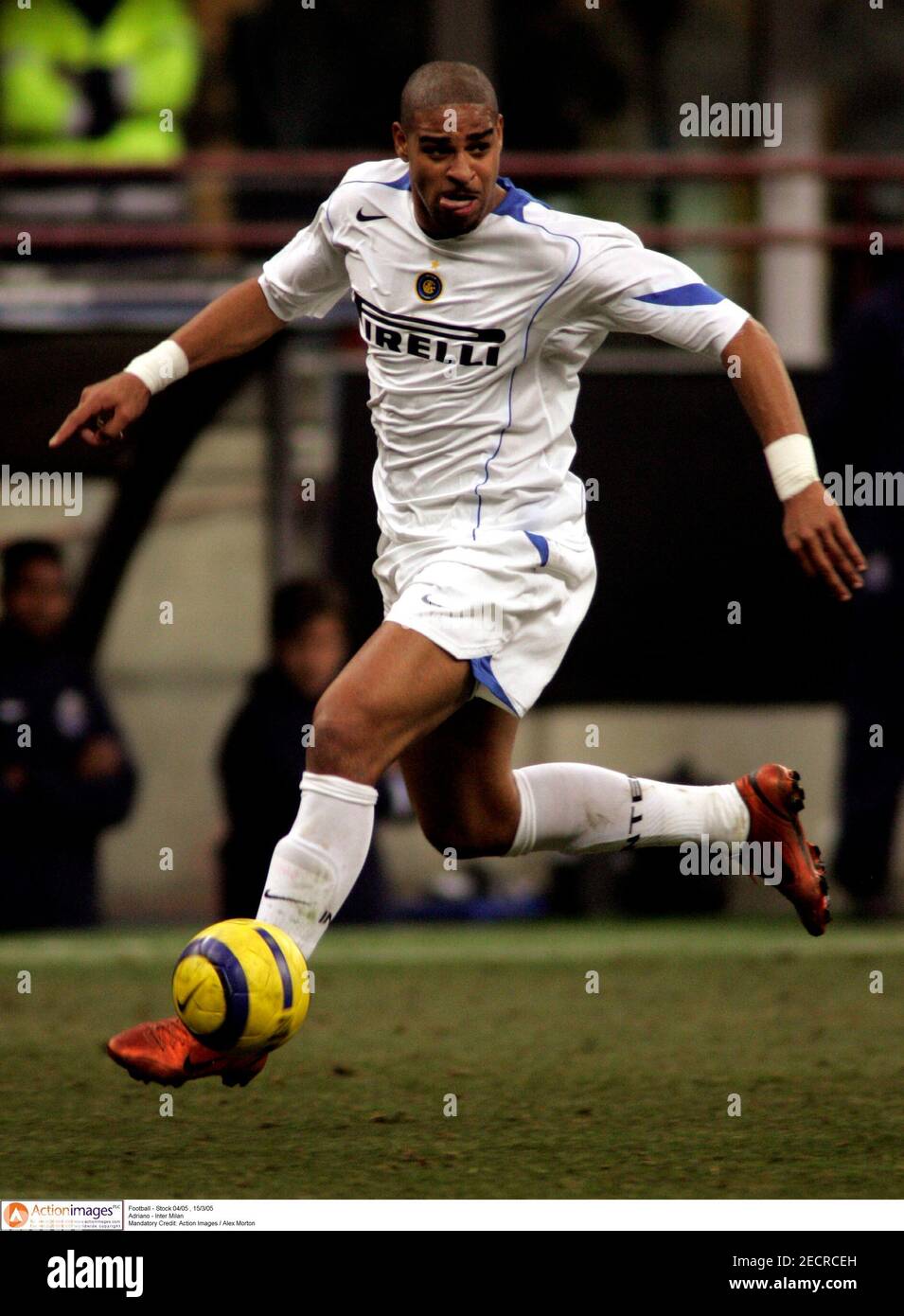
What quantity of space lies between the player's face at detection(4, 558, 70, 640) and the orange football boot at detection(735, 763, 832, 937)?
3.42m

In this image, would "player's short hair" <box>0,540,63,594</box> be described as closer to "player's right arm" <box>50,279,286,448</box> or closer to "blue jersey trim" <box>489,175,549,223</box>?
"player's right arm" <box>50,279,286,448</box>

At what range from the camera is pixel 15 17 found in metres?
12.3

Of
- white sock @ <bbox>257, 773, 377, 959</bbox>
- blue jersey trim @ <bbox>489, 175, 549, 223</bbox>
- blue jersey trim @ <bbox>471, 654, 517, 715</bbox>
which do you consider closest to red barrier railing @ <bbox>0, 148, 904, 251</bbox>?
blue jersey trim @ <bbox>489, 175, 549, 223</bbox>

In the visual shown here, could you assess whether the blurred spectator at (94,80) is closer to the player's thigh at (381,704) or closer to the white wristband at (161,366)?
the white wristband at (161,366)

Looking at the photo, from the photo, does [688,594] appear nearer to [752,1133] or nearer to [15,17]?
[752,1133]

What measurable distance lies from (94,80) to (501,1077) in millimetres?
7420

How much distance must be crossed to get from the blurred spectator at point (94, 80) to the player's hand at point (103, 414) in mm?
6697

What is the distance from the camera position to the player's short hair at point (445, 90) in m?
4.93

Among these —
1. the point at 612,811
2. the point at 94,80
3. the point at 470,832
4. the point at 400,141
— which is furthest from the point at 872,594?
the point at 94,80

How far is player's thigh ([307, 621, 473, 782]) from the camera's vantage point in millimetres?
4848

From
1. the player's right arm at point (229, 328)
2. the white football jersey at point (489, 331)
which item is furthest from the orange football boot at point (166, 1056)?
the player's right arm at point (229, 328)

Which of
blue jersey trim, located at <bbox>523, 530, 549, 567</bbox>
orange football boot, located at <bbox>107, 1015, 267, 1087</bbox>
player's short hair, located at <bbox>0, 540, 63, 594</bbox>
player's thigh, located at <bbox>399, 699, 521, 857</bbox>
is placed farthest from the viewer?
player's short hair, located at <bbox>0, 540, 63, 594</bbox>

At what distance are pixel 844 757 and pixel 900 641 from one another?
449mm
